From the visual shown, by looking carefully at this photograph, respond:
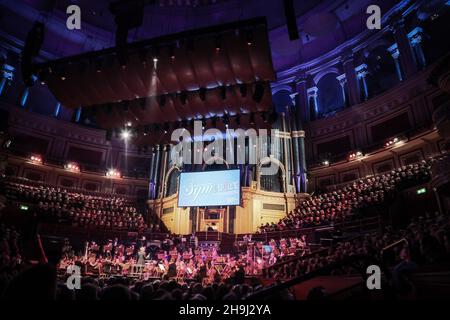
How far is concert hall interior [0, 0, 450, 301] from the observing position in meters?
9.52

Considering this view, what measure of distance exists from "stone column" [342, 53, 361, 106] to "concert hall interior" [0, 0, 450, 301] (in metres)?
0.13

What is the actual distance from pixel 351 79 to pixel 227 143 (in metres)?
10.9

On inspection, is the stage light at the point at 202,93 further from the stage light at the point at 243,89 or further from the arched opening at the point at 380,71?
the arched opening at the point at 380,71

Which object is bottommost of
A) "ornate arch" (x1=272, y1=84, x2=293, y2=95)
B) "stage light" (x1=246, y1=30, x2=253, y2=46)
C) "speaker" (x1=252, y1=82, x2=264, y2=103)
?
"speaker" (x1=252, y1=82, x2=264, y2=103)

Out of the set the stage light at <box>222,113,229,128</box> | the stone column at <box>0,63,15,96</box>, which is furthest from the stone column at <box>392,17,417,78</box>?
the stone column at <box>0,63,15,96</box>

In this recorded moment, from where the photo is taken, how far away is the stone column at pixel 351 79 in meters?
21.7

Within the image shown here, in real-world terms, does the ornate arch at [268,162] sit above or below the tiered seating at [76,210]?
above

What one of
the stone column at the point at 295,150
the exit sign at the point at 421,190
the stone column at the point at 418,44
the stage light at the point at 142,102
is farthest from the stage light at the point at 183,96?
the stone column at the point at 418,44

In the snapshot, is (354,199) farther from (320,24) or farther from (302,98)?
(320,24)

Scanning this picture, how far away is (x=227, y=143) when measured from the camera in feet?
67.3

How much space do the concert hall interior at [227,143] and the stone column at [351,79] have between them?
0.42 ft

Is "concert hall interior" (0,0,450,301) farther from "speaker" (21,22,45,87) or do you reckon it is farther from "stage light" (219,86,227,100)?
"stage light" (219,86,227,100)
